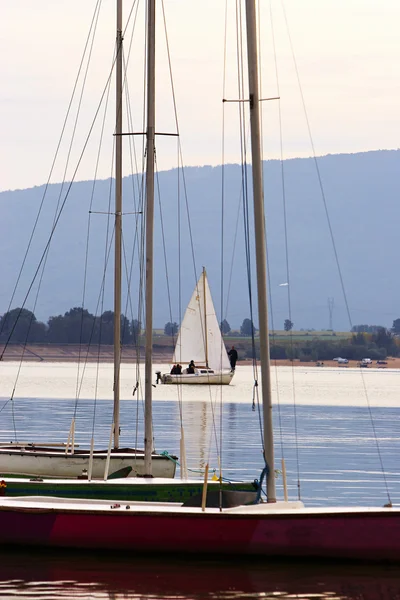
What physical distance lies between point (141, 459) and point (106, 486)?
485 cm

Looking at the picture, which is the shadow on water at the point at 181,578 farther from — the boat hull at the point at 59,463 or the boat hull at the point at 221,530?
the boat hull at the point at 59,463

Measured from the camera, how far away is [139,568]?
2192 cm

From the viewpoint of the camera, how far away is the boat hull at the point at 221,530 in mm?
21969

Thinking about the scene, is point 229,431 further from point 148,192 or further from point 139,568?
point 139,568

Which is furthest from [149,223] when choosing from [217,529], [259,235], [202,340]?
[202,340]

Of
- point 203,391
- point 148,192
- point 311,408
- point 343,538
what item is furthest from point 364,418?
point 343,538

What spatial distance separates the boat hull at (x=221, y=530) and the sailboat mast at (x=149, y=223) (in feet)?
16.8

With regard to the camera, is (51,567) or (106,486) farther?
(106,486)

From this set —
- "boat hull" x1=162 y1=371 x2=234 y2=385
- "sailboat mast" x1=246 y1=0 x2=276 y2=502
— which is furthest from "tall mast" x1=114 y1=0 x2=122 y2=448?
"boat hull" x1=162 y1=371 x2=234 y2=385

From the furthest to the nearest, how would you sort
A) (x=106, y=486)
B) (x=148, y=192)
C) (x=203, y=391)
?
(x=203, y=391) → (x=148, y=192) → (x=106, y=486)

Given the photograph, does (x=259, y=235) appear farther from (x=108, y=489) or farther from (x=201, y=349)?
(x=201, y=349)

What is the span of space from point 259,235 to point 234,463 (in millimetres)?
18880

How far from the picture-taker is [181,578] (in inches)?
840

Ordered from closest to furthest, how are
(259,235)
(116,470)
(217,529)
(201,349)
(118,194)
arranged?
(217,529)
(259,235)
(116,470)
(118,194)
(201,349)
